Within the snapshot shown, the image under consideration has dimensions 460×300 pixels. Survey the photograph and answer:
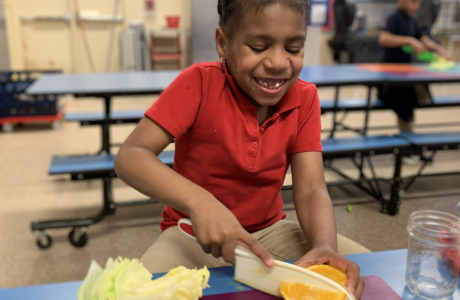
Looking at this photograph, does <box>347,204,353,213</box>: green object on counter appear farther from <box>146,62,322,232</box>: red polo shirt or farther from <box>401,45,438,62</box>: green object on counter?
<box>401,45,438,62</box>: green object on counter

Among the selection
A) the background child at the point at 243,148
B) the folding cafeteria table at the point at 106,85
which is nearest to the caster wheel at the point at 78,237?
the folding cafeteria table at the point at 106,85

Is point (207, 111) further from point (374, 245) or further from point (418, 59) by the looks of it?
point (418, 59)

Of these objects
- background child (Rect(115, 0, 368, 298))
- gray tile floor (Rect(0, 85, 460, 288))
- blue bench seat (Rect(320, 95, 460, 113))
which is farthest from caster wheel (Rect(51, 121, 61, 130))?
background child (Rect(115, 0, 368, 298))

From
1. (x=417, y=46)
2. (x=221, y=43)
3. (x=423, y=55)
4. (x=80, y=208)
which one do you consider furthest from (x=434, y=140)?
(x=80, y=208)

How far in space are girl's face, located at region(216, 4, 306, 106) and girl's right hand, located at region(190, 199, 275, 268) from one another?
0.26 metres

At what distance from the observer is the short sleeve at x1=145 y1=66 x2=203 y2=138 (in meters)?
0.79

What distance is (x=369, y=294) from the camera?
630 mm

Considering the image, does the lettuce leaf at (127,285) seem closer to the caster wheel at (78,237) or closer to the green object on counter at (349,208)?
the green object on counter at (349,208)

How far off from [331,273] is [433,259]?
0.70ft

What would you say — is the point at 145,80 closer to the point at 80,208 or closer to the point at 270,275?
the point at 80,208

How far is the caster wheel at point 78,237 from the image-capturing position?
193cm

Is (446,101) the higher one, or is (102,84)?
(102,84)

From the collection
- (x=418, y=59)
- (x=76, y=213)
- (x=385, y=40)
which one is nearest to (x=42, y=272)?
(x=76, y=213)

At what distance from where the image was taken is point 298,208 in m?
0.87
